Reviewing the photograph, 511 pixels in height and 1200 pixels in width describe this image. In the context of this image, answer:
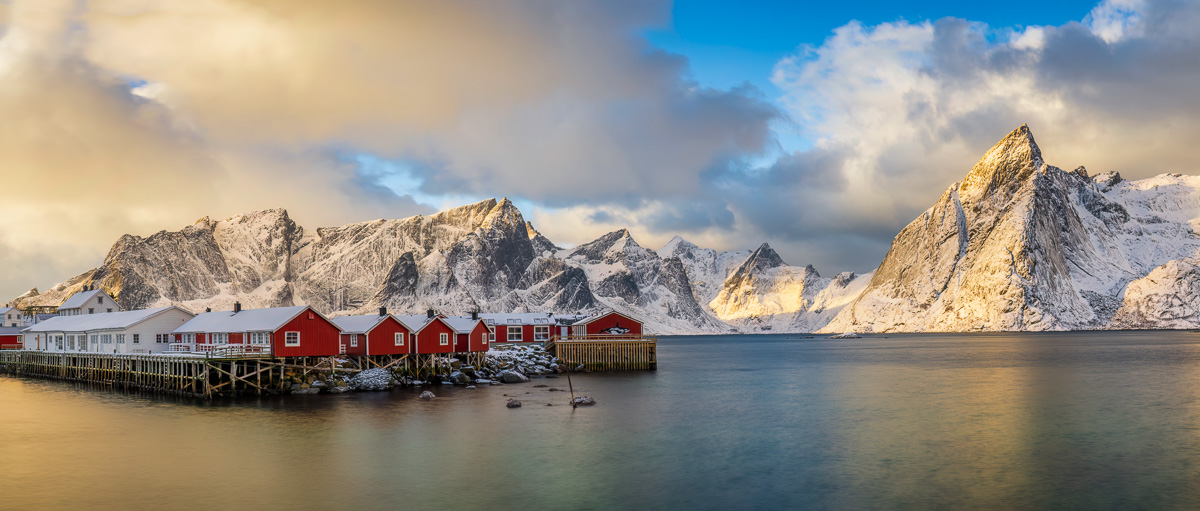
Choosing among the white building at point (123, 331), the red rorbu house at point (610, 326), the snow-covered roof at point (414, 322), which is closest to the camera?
the snow-covered roof at point (414, 322)

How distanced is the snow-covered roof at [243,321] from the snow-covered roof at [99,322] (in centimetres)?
456

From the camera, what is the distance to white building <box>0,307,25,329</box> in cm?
12531

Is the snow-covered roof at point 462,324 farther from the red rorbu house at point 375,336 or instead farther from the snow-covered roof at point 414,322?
the red rorbu house at point 375,336

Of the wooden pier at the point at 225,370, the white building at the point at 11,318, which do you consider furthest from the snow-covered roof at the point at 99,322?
the white building at the point at 11,318

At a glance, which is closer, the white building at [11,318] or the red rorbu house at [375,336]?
the red rorbu house at [375,336]

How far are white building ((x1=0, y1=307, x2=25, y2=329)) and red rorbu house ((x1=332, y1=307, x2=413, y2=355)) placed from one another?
8714cm

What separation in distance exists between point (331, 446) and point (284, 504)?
10953 mm

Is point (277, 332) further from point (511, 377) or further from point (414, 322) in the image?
point (511, 377)

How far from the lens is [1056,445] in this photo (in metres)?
41.5

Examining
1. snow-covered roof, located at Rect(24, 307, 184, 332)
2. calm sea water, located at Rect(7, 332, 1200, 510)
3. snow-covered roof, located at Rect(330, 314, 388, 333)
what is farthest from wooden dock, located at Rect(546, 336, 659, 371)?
snow-covered roof, located at Rect(24, 307, 184, 332)

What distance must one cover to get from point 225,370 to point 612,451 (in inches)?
1651

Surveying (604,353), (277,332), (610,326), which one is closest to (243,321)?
(277,332)

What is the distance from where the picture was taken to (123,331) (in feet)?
254

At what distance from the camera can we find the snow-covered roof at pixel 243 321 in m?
65.6
